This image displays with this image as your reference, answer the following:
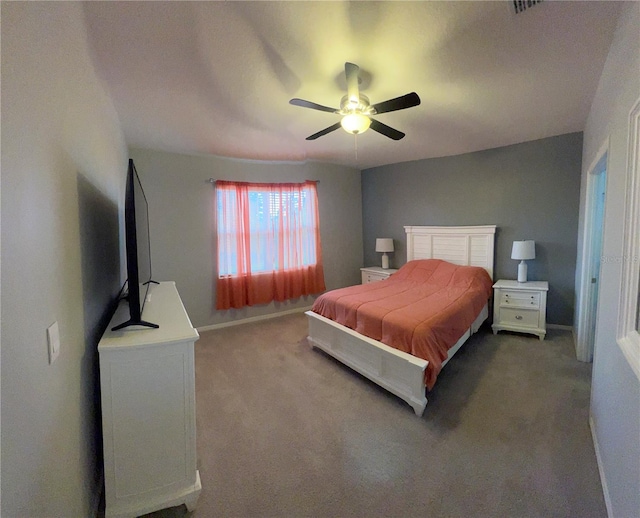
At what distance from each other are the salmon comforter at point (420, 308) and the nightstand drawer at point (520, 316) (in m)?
0.29

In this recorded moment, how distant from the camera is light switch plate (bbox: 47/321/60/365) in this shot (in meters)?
0.93

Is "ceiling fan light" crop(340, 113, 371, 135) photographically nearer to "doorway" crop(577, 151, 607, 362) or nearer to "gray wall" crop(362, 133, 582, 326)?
"doorway" crop(577, 151, 607, 362)

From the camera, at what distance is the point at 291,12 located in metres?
1.44

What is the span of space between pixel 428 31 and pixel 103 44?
182 cm

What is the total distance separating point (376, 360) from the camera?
244 centimetres

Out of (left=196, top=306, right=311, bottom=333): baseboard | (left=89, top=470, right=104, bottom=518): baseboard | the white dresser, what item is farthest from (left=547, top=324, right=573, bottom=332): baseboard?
(left=89, top=470, right=104, bottom=518): baseboard

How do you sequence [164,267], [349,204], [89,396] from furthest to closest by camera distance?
[349,204] → [164,267] → [89,396]

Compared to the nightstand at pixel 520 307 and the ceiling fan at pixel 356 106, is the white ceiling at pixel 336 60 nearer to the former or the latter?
the ceiling fan at pixel 356 106

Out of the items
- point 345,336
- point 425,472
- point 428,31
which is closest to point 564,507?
point 425,472

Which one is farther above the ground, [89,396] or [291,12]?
[291,12]

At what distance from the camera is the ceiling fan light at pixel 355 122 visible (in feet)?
6.77

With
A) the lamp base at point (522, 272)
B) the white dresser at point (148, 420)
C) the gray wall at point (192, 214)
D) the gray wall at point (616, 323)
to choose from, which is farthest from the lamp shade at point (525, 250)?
the white dresser at point (148, 420)

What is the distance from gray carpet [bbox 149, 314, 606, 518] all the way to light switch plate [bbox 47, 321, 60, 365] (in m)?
1.05

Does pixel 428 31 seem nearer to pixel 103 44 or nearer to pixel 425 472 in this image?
pixel 103 44
